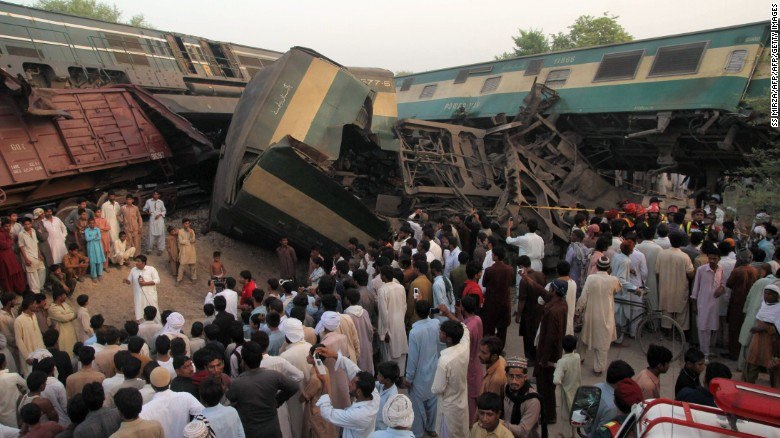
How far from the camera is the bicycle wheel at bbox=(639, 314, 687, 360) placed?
25.2 feet

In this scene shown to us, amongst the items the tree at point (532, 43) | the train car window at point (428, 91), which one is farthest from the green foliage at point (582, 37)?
the train car window at point (428, 91)

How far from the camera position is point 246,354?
4.48 m

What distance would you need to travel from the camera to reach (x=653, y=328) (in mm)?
7859

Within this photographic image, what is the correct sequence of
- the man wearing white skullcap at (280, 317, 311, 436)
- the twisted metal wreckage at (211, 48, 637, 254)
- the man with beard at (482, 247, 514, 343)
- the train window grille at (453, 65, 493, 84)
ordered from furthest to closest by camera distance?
1. the train window grille at (453, 65, 493, 84)
2. the twisted metal wreckage at (211, 48, 637, 254)
3. the man with beard at (482, 247, 514, 343)
4. the man wearing white skullcap at (280, 317, 311, 436)

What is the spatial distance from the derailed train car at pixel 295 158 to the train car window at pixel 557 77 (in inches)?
233

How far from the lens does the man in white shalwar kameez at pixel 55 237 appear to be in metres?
9.33

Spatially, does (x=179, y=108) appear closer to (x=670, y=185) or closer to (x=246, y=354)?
(x=246, y=354)

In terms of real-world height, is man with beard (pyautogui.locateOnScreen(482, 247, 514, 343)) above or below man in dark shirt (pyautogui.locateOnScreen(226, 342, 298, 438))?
above

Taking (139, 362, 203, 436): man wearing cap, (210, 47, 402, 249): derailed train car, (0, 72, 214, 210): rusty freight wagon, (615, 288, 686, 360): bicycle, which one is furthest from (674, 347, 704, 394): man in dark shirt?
(0, 72, 214, 210): rusty freight wagon

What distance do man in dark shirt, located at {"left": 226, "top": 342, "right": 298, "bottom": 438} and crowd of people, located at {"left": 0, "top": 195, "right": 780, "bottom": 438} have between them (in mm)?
11

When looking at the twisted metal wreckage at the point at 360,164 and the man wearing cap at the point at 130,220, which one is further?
the man wearing cap at the point at 130,220

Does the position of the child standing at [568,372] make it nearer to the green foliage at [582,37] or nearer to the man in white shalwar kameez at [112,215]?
the man in white shalwar kameez at [112,215]

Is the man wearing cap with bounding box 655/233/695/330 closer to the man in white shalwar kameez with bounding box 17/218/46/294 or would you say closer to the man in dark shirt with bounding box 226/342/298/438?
the man in dark shirt with bounding box 226/342/298/438

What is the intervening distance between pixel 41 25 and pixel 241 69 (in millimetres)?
5870
